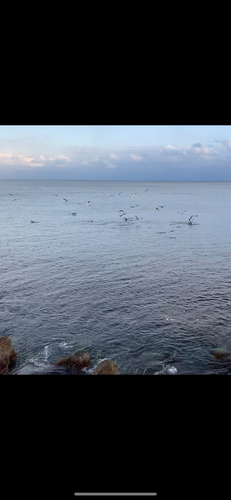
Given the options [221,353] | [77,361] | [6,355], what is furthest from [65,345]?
[221,353]

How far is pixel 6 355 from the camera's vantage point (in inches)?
348

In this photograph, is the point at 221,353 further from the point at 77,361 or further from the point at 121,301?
the point at 121,301

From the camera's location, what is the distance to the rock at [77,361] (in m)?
8.69

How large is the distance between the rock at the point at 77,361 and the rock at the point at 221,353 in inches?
133

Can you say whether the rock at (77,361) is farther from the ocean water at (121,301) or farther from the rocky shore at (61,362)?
the ocean water at (121,301)

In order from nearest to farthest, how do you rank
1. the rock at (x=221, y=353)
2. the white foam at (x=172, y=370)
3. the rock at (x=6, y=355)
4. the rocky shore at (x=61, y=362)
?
the white foam at (x=172, y=370), the rocky shore at (x=61, y=362), the rock at (x=6, y=355), the rock at (x=221, y=353)

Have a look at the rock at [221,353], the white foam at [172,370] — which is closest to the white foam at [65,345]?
the white foam at [172,370]

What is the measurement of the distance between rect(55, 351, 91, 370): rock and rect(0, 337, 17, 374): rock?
120 cm

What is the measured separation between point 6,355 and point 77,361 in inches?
72.7

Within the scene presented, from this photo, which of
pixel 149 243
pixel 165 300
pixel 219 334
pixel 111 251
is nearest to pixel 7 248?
pixel 111 251

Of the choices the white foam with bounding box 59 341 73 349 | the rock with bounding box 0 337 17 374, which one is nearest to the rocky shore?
the rock with bounding box 0 337 17 374
